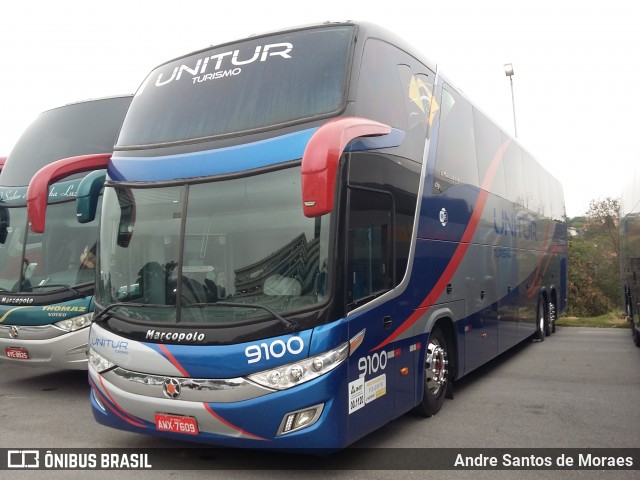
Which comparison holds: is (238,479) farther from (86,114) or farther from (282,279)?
(86,114)

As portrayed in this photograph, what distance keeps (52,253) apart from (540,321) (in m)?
9.88

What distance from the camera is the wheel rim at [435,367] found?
21.4 ft

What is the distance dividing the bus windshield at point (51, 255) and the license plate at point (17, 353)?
0.74 metres

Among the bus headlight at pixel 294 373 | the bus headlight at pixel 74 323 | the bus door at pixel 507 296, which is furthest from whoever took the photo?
the bus door at pixel 507 296

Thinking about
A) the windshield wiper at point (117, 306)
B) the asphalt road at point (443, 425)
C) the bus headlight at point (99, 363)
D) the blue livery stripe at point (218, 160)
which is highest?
the blue livery stripe at point (218, 160)

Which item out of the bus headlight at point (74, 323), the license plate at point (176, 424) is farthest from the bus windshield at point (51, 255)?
the license plate at point (176, 424)

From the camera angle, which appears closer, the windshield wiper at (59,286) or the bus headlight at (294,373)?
the bus headlight at (294,373)

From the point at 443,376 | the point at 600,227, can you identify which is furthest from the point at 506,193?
the point at 600,227

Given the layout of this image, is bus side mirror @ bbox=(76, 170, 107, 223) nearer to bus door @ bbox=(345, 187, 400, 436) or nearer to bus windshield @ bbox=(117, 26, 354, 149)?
bus windshield @ bbox=(117, 26, 354, 149)

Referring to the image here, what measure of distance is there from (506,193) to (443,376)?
13.5 ft

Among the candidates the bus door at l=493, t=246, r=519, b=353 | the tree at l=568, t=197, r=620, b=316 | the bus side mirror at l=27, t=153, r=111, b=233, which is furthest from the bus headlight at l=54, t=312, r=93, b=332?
the tree at l=568, t=197, r=620, b=316

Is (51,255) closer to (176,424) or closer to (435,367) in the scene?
(176,424)

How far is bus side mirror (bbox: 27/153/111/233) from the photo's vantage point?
5.44 meters

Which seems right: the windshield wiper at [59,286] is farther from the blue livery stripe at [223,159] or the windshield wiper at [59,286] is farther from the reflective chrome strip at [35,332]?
the blue livery stripe at [223,159]
